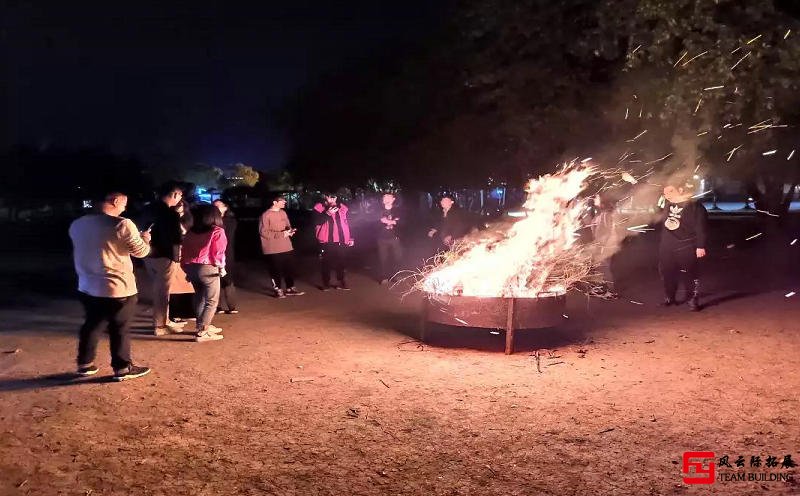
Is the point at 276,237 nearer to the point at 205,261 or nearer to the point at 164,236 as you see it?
the point at 164,236

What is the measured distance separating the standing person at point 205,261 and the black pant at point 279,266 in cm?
344

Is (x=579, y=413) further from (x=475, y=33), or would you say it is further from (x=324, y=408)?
(x=475, y=33)

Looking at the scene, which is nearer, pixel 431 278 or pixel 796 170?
pixel 431 278

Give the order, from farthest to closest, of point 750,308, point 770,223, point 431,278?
point 770,223
point 750,308
point 431,278

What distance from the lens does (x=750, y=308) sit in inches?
430

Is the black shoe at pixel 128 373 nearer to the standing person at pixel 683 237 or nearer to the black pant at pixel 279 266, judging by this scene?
the black pant at pixel 279 266

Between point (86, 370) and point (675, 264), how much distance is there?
8.26 m

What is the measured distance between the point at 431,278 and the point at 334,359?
1553 millimetres

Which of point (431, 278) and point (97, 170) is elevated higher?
point (97, 170)

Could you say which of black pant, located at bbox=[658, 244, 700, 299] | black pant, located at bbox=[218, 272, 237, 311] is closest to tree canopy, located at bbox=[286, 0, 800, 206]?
black pant, located at bbox=[658, 244, 700, 299]

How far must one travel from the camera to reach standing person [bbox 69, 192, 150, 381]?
6691 mm

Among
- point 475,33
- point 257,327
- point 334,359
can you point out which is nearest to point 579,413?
point 334,359

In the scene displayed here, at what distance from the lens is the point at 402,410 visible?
5965mm

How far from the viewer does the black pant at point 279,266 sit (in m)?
12.3
